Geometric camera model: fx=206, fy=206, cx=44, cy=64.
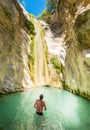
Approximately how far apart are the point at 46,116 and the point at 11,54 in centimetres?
1113

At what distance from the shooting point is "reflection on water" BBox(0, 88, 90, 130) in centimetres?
1070

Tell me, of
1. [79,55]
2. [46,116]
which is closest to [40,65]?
[79,55]

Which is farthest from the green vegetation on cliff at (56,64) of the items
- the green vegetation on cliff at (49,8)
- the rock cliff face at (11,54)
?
the green vegetation on cliff at (49,8)

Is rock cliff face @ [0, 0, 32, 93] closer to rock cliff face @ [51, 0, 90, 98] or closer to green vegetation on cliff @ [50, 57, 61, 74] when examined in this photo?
green vegetation on cliff @ [50, 57, 61, 74]

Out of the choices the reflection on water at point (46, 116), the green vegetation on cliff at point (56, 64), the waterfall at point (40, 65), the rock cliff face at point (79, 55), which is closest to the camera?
the reflection on water at point (46, 116)

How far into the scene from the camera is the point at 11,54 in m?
22.2

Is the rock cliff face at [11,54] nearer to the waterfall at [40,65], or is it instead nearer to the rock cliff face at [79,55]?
the waterfall at [40,65]

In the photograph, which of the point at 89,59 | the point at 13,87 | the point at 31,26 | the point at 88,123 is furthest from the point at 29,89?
the point at 31,26

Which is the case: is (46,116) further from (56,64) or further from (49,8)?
(49,8)

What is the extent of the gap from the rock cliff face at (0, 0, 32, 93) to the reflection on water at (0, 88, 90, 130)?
11.9 feet

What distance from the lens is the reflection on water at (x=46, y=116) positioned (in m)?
10.7

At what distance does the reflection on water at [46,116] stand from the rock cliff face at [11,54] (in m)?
3.62

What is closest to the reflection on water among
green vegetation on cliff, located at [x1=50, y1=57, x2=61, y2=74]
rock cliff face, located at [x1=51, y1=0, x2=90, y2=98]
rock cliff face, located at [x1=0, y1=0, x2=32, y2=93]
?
rock cliff face, located at [x1=51, y1=0, x2=90, y2=98]

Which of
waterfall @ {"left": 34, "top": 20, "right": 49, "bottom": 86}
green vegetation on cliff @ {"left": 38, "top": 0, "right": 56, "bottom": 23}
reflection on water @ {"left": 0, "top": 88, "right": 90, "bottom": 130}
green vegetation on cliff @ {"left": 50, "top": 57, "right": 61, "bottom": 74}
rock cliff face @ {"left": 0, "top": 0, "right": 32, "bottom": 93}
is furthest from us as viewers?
green vegetation on cliff @ {"left": 38, "top": 0, "right": 56, "bottom": 23}
